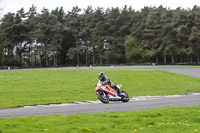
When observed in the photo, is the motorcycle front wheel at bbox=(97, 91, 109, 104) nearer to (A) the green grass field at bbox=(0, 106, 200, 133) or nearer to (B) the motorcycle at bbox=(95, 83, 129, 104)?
(B) the motorcycle at bbox=(95, 83, 129, 104)

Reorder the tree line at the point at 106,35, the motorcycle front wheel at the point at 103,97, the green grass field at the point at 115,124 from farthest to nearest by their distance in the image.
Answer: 1. the tree line at the point at 106,35
2. the motorcycle front wheel at the point at 103,97
3. the green grass field at the point at 115,124

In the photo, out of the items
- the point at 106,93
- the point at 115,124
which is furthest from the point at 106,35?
the point at 115,124

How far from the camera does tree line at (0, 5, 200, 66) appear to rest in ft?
263

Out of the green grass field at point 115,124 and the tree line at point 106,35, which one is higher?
the tree line at point 106,35

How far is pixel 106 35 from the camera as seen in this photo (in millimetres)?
89875

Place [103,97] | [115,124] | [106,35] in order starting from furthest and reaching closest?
[106,35]
[103,97]
[115,124]

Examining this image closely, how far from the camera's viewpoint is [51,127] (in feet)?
25.3

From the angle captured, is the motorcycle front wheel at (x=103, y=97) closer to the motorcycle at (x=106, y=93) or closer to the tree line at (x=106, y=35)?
the motorcycle at (x=106, y=93)

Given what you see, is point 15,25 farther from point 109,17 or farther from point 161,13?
point 161,13

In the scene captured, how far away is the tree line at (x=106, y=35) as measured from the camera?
80125 mm

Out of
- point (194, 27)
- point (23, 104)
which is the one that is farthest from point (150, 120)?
point (194, 27)

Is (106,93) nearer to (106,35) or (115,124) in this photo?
(115,124)

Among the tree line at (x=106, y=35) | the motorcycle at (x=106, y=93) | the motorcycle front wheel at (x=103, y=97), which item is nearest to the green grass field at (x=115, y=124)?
the motorcycle at (x=106, y=93)

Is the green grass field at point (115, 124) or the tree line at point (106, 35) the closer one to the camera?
the green grass field at point (115, 124)
